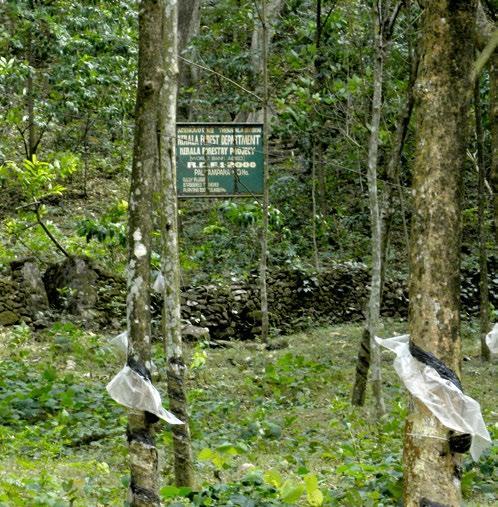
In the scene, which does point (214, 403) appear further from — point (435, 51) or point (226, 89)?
point (226, 89)

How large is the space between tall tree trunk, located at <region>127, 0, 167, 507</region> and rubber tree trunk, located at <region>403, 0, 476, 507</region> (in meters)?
1.69

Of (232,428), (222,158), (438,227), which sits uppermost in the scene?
(438,227)

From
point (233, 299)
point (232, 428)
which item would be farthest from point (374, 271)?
point (233, 299)

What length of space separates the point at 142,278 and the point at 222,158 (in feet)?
33.4

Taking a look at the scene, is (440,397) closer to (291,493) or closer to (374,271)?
(291,493)

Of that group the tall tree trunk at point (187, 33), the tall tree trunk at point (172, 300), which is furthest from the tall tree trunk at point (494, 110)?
the tall tree trunk at point (187, 33)

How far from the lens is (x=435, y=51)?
467 cm

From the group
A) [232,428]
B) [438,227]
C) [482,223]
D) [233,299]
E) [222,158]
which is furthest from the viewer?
[233,299]

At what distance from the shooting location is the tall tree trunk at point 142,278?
554 cm

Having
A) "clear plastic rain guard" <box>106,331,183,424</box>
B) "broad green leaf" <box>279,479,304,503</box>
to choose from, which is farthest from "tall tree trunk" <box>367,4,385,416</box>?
"broad green leaf" <box>279,479,304,503</box>

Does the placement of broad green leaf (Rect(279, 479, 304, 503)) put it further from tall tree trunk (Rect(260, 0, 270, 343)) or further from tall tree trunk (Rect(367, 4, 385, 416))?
tall tree trunk (Rect(260, 0, 270, 343))

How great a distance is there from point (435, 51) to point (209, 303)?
41.9ft

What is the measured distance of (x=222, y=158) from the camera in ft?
51.7

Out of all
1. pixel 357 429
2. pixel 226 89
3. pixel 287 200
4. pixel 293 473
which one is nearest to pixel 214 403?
pixel 357 429
